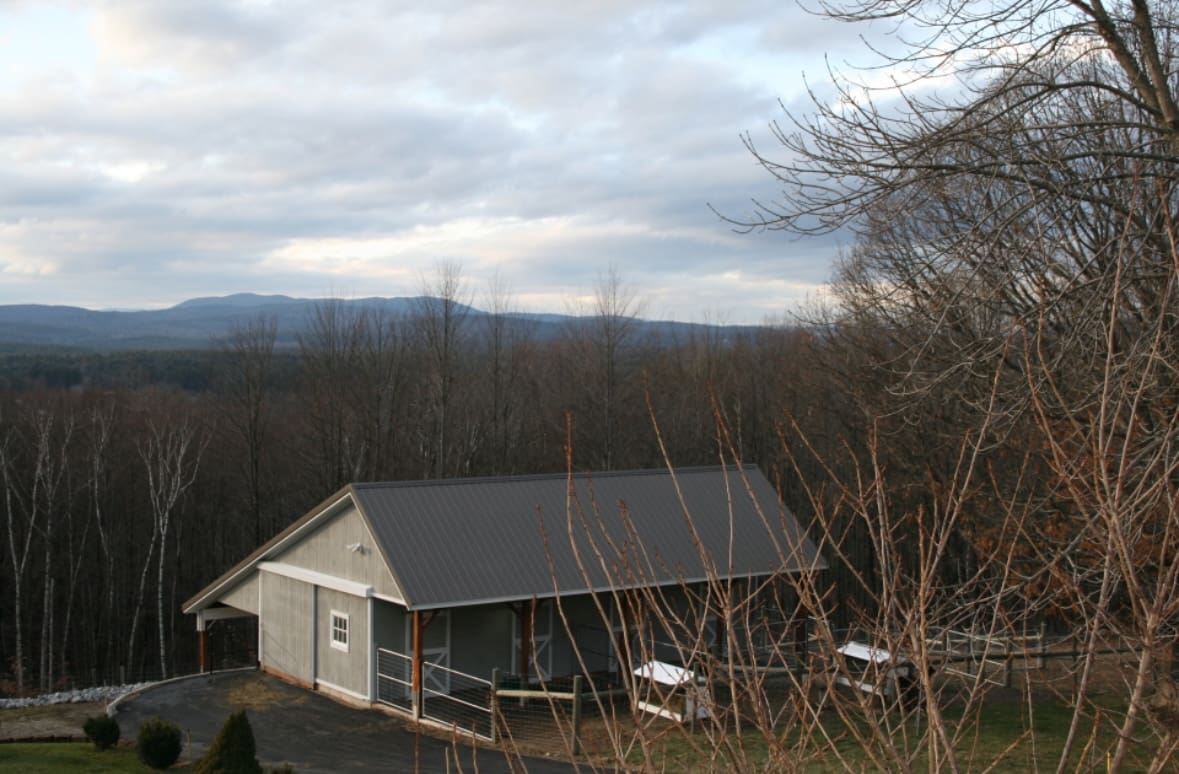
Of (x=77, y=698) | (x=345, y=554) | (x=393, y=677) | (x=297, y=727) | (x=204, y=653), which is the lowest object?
(x=77, y=698)

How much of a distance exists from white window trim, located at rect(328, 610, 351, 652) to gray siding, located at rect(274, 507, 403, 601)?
783 mm

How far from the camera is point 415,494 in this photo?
20.4 m

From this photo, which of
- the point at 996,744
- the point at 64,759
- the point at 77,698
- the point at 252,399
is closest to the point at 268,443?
the point at 252,399

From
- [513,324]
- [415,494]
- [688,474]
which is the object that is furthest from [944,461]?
[513,324]

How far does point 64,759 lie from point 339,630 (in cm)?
552

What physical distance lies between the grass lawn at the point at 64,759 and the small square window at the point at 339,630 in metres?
4.22

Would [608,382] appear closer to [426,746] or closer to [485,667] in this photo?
[485,667]

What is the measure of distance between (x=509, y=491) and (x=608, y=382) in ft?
67.3

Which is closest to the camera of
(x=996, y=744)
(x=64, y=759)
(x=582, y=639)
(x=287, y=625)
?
(x=996, y=744)

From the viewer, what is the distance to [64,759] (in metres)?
15.5

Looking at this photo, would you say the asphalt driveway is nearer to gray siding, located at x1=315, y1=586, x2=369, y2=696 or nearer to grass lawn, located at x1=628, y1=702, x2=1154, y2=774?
gray siding, located at x1=315, y1=586, x2=369, y2=696

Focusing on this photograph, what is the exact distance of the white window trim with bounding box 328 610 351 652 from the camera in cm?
1975

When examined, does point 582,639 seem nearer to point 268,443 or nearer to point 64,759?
point 64,759

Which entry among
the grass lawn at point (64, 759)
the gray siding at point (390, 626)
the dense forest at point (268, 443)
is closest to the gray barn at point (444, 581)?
the gray siding at point (390, 626)
